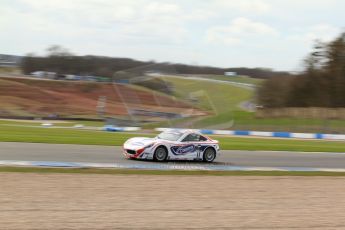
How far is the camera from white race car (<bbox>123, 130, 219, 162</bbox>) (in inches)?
683

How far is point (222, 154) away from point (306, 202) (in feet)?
38.0

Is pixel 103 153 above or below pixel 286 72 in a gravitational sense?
below

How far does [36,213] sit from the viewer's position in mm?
7672

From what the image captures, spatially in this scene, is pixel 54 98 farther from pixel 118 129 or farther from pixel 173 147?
pixel 173 147

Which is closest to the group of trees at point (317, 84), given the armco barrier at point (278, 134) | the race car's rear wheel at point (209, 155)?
the armco barrier at point (278, 134)

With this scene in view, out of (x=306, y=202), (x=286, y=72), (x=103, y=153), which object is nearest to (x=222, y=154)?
(x=103, y=153)

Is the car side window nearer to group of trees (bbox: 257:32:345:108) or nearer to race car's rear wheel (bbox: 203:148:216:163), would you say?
race car's rear wheel (bbox: 203:148:216:163)

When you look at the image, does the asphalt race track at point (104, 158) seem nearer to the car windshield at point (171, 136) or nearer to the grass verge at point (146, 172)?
the car windshield at point (171, 136)

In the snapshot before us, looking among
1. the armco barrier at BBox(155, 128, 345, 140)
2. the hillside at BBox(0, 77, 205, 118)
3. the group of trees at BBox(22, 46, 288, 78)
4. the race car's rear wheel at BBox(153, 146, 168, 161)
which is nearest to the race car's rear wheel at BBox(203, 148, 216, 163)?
the race car's rear wheel at BBox(153, 146, 168, 161)

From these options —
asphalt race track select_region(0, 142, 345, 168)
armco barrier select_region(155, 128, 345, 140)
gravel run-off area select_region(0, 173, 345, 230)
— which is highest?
gravel run-off area select_region(0, 173, 345, 230)

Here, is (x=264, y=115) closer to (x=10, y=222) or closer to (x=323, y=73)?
(x=323, y=73)

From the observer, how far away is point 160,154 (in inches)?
691

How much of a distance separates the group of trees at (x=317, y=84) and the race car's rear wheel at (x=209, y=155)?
48.4 meters

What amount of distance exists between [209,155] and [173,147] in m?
1.50
